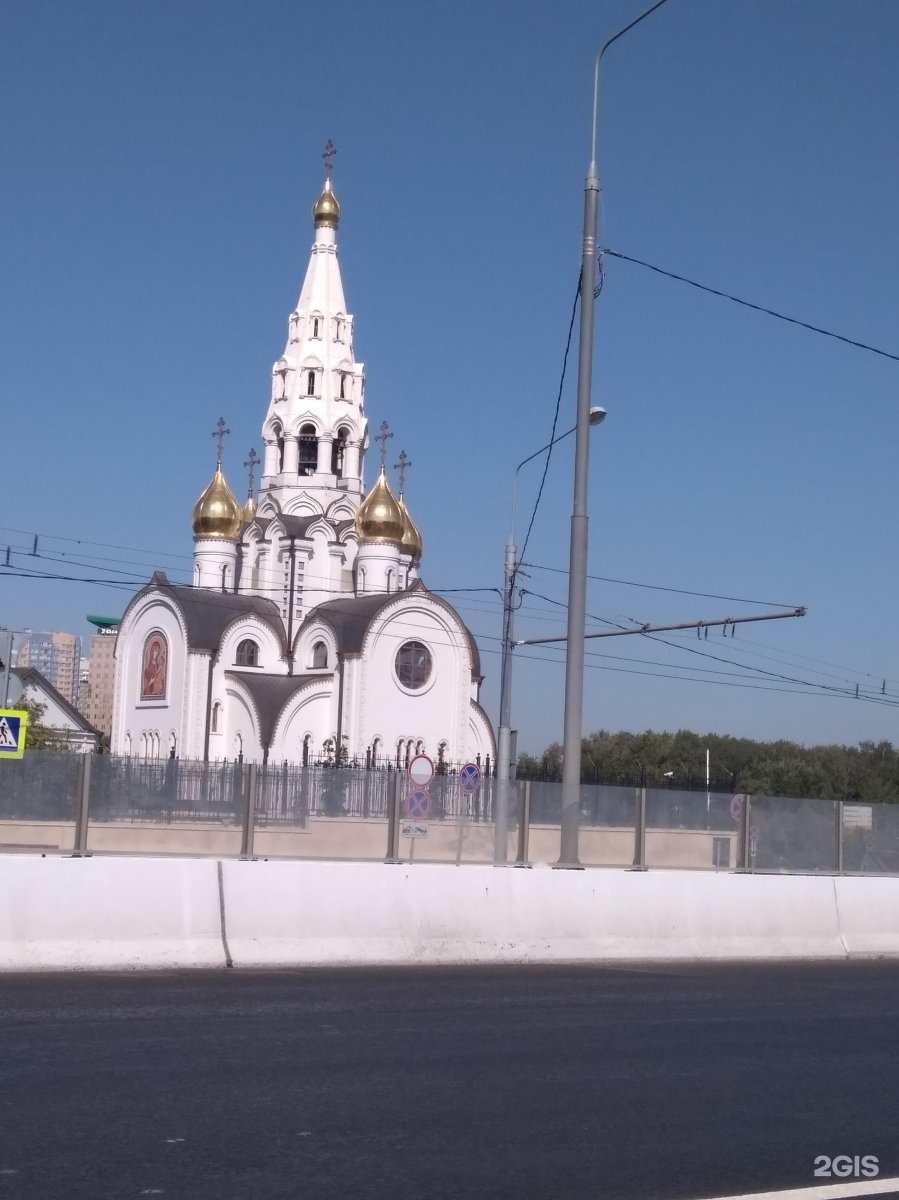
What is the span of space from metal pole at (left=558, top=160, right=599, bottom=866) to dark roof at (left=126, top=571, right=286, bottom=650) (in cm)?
4958

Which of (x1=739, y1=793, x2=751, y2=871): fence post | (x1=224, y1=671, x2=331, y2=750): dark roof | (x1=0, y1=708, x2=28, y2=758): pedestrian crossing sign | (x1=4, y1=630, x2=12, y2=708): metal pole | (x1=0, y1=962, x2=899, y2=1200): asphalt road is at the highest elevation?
(x1=224, y1=671, x2=331, y2=750): dark roof

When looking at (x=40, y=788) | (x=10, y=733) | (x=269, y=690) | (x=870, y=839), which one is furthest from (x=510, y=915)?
(x=269, y=690)

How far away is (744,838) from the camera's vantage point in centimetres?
2108

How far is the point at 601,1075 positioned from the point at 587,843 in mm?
11635

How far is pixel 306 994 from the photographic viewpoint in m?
12.5

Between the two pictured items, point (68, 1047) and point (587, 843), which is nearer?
point (68, 1047)

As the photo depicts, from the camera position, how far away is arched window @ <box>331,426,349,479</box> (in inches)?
2844

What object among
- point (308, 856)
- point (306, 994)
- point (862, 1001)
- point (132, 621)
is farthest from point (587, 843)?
point (132, 621)

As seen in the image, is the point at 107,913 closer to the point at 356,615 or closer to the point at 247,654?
the point at 356,615

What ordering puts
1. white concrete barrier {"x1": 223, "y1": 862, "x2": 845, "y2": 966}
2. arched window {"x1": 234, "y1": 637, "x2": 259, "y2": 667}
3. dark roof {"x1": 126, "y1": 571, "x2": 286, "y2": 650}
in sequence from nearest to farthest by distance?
white concrete barrier {"x1": 223, "y1": 862, "x2": 845, "y2": 966}
dark roof {"x1": 126, "y1": 571, "x2": 286, "y2": 650}
arched window {"x1": 234, "y1": 637, "x2": 259, "y2": 667}

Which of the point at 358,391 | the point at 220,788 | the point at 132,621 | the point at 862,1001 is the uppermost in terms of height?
the point at 358,391

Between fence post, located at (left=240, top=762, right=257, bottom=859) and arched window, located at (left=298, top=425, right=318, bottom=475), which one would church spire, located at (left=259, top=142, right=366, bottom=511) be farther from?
fence post, located at (left=240, top=762, right=257, bottom=859)

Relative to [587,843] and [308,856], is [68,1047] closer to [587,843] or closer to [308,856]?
[308,856]

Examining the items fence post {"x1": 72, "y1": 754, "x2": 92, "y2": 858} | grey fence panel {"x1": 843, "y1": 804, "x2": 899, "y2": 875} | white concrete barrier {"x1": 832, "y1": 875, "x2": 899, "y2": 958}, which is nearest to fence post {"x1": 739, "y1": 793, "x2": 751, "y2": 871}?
grey fence panel {"x1": 843, "y1": 804, "x2": 899, "y2": 875}
